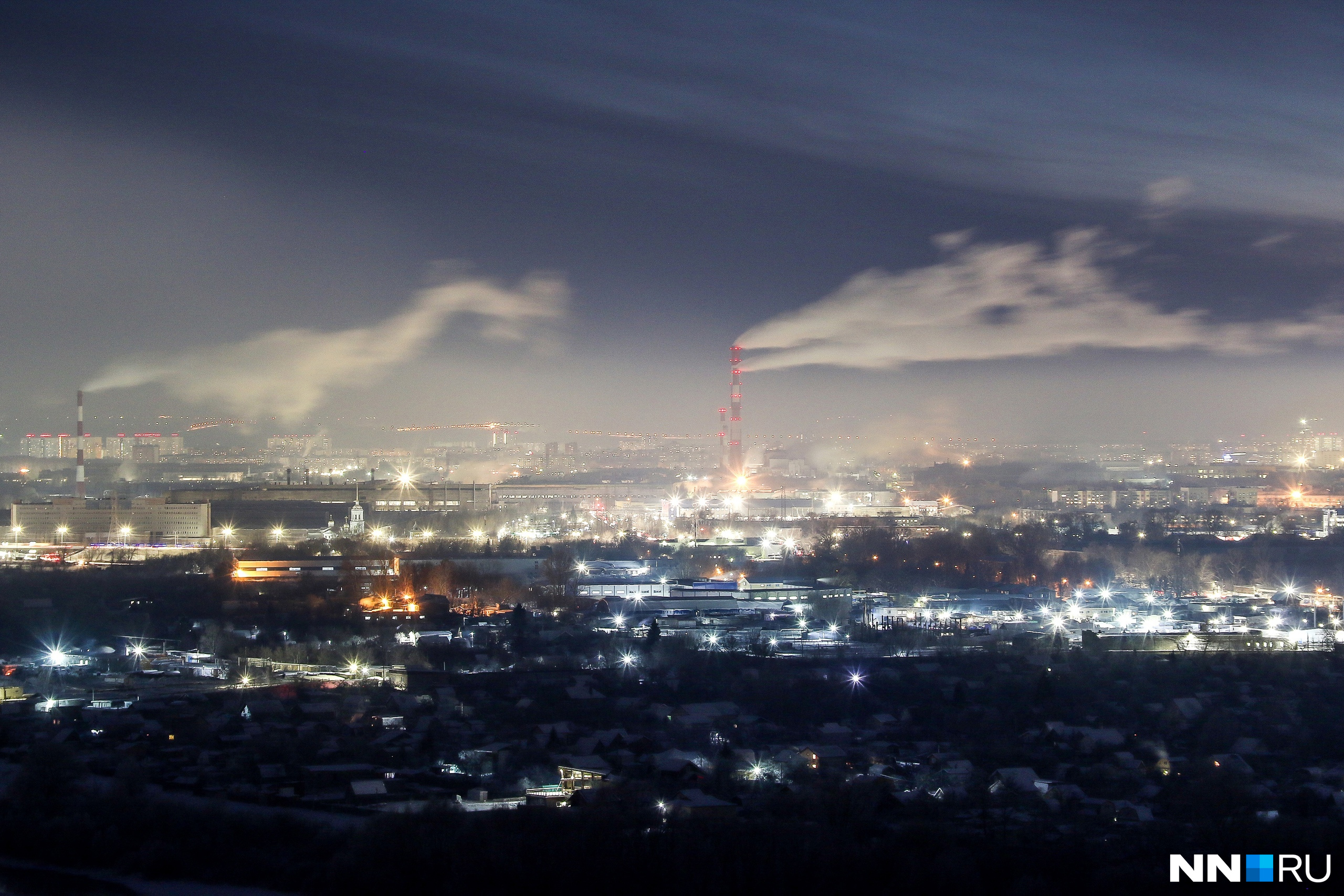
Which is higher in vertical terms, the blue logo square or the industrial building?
the industrial building

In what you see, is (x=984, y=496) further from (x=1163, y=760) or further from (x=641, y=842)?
(x=641, y=842)

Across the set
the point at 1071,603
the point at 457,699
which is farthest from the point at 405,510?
the point at 457,699

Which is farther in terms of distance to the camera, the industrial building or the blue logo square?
the industrial building

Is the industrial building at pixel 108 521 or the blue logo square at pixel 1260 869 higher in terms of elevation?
the industrial building at pixel 108 521

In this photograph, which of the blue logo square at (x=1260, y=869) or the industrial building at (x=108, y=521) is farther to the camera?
the industrial building at (x=108, y=521)
